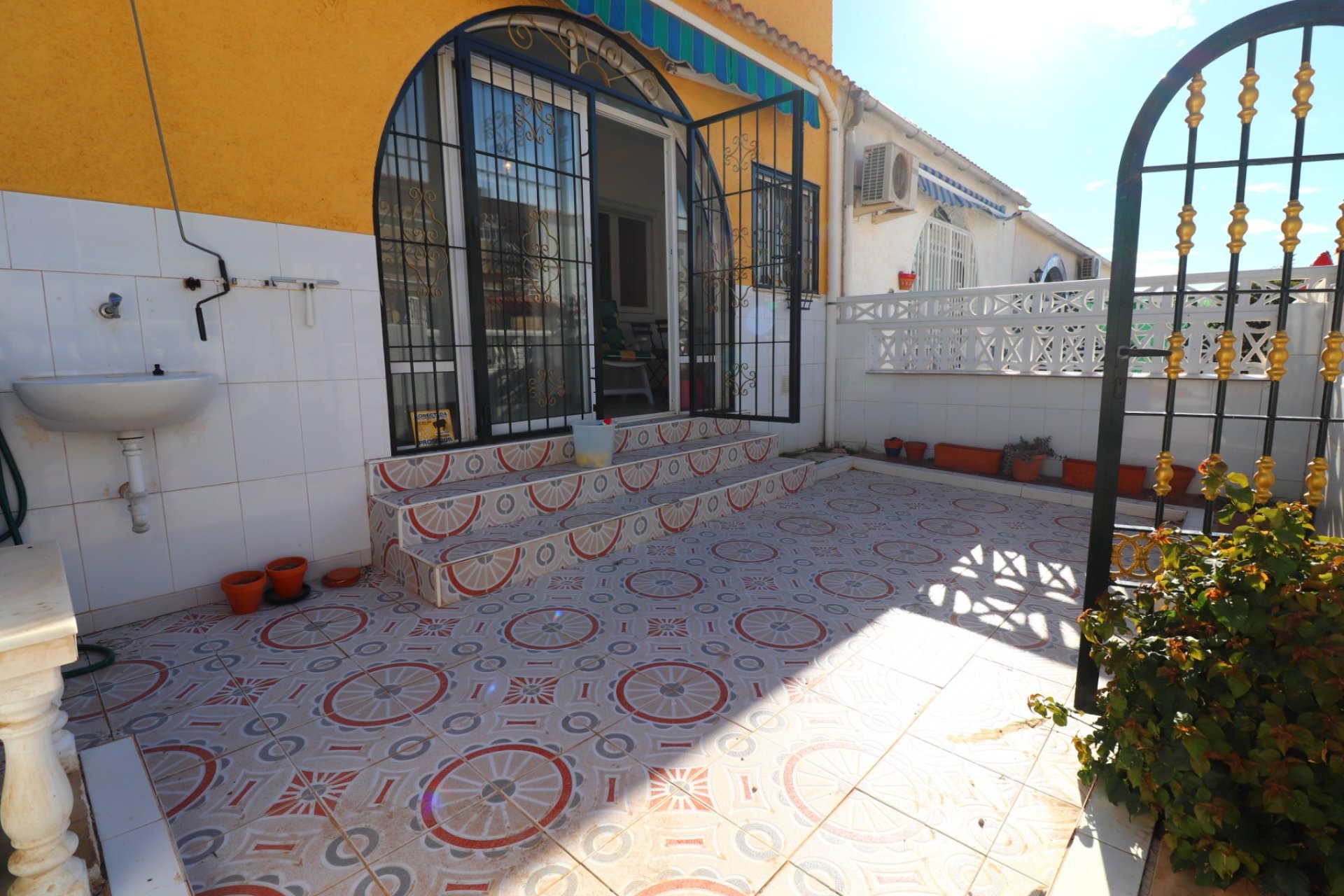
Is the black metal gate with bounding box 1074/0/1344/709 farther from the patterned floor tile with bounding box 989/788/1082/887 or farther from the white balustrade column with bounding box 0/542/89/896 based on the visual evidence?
the white balustrade column with bounding box 0/542/89/896

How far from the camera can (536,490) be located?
10.2 feet

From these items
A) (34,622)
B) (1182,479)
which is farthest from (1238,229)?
(1182,479)

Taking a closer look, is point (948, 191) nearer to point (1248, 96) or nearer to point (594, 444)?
point (594, 444)

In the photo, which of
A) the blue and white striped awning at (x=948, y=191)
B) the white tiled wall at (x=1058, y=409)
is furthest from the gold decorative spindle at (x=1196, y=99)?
the blue and white striped awning at (x=948, y=191)

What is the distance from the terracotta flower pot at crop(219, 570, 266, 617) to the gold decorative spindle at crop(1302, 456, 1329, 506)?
309 cm

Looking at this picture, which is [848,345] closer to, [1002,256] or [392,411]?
[392,411]

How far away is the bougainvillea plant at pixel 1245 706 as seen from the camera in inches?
40.3

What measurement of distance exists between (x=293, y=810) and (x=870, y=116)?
252 inches

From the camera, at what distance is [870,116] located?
229 inches

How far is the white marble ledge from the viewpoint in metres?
0.98

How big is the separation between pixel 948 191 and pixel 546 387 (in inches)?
215

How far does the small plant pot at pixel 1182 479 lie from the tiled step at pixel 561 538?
2.45 metres

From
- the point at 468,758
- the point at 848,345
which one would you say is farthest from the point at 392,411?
the point at 848,345

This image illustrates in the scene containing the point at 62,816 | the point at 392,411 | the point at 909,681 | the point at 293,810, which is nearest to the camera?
the point at 62,816
